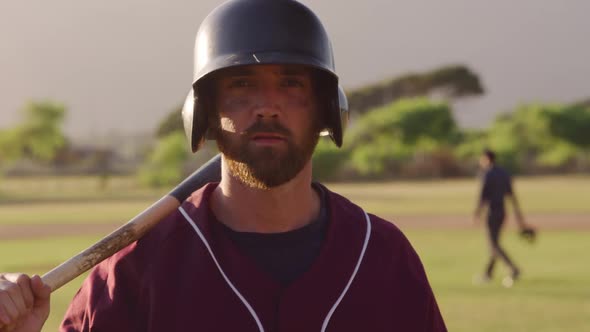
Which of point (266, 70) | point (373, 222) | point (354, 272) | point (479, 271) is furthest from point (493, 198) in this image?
point (266, 70)

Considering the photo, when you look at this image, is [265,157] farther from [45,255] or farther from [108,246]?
[45,255]

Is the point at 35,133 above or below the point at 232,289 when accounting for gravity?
below

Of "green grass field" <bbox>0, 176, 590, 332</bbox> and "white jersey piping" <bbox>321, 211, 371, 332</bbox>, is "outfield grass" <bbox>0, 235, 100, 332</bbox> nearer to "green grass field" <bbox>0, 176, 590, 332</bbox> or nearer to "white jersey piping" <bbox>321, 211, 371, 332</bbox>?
"green grass field" <bbox>0, 176, 590, 332</bbox>

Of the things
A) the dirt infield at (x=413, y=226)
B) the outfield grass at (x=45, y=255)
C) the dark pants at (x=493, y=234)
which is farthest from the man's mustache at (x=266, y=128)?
the dirt infield at (x=413, y=226)

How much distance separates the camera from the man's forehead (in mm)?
2557

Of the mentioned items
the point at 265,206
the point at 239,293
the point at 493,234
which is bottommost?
the point at 493,234

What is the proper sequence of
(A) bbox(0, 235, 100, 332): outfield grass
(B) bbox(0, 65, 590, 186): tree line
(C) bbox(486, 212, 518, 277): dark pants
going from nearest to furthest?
(A) bbox(0, 235, 100, 332): outfield grass < (C) bbox(486, 212, 518, 277): dark pants < (B) bbox(0, 65, 590, 186): tree line

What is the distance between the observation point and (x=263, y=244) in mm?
2580

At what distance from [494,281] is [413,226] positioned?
1046 cm

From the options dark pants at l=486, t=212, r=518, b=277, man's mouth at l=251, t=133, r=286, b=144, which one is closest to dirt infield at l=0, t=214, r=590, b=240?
dark pants at l=486, t=212, r=518, b=277

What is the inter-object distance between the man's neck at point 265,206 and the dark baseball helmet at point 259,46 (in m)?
0.21

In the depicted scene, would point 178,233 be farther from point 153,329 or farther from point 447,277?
point 447,277

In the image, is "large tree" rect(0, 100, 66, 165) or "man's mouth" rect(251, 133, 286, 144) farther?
"large tree" rect(0, 100, 66, 165)

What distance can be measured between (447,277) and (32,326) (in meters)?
11.2
